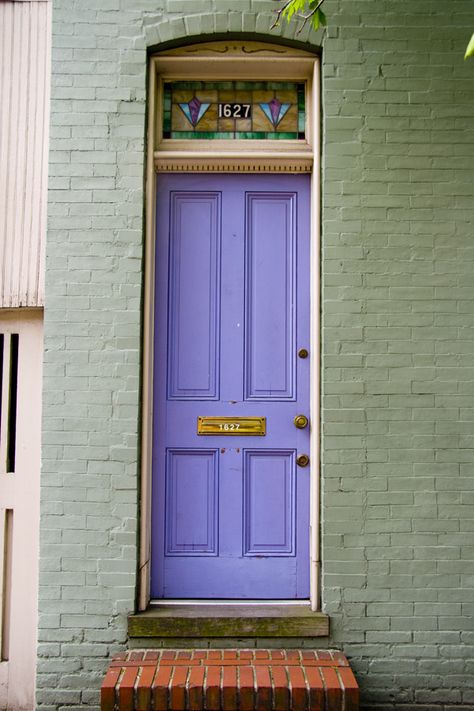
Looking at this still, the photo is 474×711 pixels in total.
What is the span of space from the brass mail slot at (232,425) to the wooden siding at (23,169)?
1.28 meters

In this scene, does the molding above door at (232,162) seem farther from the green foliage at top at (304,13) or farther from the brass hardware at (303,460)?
the brass hardware at (303,460)

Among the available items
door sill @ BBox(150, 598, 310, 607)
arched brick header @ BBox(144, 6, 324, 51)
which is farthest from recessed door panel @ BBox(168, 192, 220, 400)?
door sill @ BBox(150, 598, 310, 607)

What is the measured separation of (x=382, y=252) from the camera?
3.99 meters

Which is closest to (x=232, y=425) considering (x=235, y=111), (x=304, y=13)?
(x=235, y=111)

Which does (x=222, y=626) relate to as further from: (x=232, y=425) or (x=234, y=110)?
(x=234, y=110)

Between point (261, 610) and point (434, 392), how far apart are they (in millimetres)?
1631

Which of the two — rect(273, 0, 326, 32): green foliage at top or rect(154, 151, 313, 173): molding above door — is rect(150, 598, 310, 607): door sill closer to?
rect(154, 151, 313, 173): molding above door

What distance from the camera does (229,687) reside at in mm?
3426


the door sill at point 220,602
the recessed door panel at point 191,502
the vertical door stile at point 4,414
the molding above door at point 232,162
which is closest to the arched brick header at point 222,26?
→ the molding above door at point 232,162

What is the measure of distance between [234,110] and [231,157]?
1.18 feet

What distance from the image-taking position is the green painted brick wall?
3852 millimetres

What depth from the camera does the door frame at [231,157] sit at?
3.99 m

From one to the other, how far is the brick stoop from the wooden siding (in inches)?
88.5

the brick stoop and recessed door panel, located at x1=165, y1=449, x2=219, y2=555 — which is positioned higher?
recessed door panel, located at x1=165, y1=449, x2=219, y2=555
